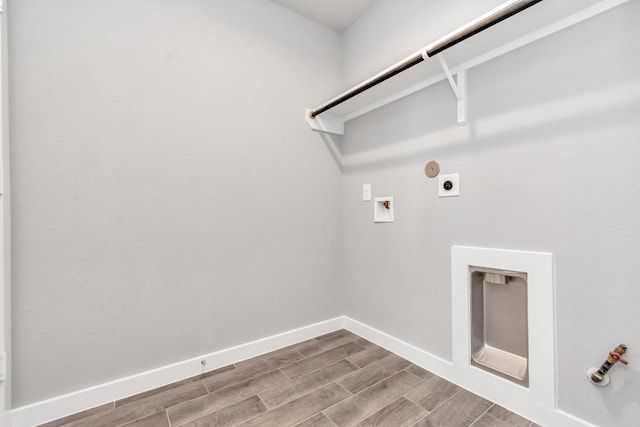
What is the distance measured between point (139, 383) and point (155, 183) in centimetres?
108

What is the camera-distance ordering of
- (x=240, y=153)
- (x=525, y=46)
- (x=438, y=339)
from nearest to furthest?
(x=525, y=46)
(x=438, y=339)
(x=240, y=153)

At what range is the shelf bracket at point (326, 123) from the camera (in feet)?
7.06

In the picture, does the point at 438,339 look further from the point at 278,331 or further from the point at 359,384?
the point at 278,331

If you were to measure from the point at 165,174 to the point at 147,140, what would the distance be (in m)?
0.20

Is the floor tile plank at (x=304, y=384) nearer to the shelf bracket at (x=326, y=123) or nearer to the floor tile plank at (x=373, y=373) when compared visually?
the floor tile plank at (x=373, y=373)

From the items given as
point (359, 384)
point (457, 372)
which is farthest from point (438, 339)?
point (359, 384)

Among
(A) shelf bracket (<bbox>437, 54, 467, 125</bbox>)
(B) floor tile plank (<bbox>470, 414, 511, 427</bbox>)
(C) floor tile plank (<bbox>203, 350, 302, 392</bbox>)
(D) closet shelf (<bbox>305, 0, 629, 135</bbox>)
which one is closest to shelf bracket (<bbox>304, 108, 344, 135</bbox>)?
(D) closet shelf (<bbox>305, 0, 629, 135</bbox>)

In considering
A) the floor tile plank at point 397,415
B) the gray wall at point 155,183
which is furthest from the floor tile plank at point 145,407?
the floor tile plank at point 397,415

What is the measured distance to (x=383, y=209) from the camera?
203 centimetres

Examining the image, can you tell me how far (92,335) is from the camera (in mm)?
1405

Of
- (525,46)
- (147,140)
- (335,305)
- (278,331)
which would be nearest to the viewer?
(525,46)

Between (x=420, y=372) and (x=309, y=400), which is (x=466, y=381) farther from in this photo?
(x=309, y=400)

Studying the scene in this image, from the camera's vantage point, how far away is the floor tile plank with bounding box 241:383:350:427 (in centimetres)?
129

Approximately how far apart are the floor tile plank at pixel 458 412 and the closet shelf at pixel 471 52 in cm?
144
